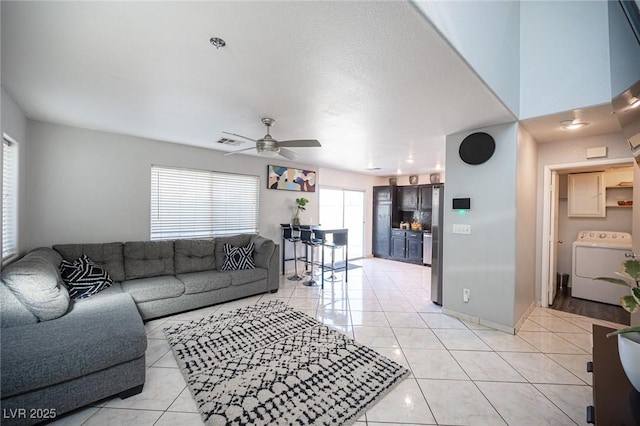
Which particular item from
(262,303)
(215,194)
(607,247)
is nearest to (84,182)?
(215,194)

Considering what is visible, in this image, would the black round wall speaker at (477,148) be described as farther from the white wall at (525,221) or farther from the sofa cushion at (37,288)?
the sofa cushion at (37,288)

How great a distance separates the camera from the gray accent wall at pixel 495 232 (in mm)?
2844

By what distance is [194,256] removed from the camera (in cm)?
387

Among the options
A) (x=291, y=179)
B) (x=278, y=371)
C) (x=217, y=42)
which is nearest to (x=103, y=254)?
(x=278, y=371)

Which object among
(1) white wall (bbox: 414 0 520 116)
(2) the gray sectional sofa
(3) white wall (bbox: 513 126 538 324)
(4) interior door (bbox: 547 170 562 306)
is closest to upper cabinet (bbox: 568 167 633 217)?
(4) interior door (bbox: 547 170 562 306)

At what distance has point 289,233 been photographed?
17.2 feet

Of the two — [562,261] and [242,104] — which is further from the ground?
[242,104]

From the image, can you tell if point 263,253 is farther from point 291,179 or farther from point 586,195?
point 586,195

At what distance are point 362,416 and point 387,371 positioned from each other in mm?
535

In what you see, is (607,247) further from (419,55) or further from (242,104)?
(242,104)

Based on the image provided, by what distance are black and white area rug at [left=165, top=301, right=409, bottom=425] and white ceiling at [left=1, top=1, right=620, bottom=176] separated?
2.41 meters

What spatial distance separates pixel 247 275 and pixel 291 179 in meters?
2.39

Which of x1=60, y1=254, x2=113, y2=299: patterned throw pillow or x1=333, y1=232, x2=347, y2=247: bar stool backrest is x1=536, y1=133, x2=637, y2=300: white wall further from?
x1=60, y1=254, x2=113, y2=299: patterned throw pillow

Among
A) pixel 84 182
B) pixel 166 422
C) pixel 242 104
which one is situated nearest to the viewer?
pixel 166 422
